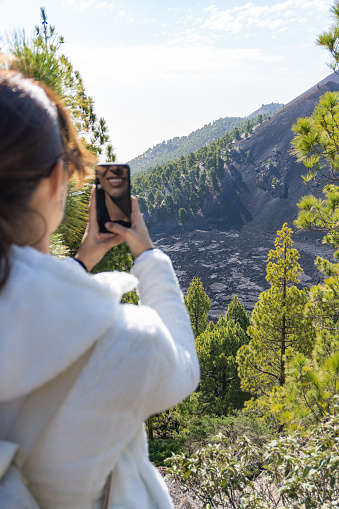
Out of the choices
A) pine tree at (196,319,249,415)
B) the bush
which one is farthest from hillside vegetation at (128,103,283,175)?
the bush

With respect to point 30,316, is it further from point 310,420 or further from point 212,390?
point 212,390

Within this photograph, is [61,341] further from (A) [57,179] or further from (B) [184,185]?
(B) [184,185]

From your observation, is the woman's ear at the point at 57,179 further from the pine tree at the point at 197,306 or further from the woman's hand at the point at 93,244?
the pine tree at the point at 197,306

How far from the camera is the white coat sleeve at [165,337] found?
60cm

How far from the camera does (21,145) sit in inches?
21.7

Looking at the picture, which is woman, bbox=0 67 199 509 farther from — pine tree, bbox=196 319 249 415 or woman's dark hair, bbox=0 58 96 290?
pine tree, bbox=196 319 249 415

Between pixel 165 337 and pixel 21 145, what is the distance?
1.21 ft

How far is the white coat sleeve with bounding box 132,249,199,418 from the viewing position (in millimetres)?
602

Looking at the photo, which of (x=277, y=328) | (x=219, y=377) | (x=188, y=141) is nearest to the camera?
(x=277, y=328)

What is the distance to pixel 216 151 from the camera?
84.6 metres

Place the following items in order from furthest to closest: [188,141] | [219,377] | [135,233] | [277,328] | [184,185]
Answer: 1. [188,141]
2. [184,185]
3. [219,377]
4. [277,328]
5. [135,233]

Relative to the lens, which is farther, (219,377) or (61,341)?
(219,377)

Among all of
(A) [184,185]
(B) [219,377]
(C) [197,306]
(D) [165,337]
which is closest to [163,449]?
(B) [219,377]

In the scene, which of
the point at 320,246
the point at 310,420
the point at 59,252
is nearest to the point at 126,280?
the point at 59,252
